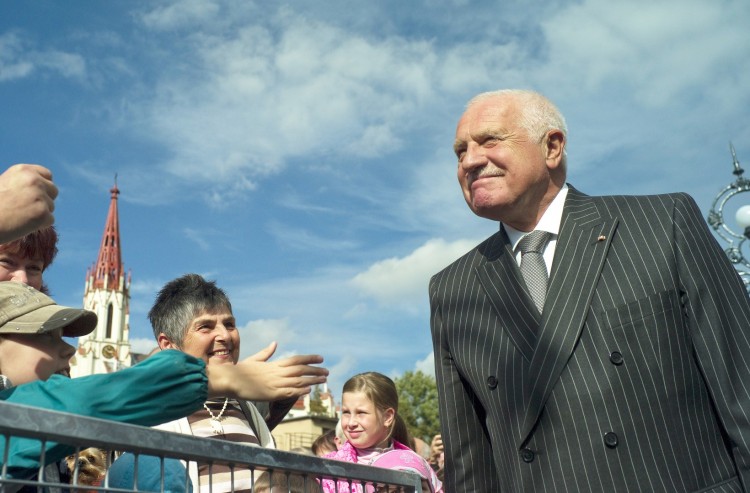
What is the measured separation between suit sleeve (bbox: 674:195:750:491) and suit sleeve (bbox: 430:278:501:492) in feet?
3.15

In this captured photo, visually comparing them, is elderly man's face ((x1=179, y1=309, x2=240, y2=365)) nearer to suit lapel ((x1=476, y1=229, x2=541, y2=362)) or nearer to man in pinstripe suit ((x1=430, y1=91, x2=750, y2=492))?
man in pinstripe suit ((x1=430, y1=91, x2=750, y2=492))

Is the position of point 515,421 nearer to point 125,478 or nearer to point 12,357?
point 125,478

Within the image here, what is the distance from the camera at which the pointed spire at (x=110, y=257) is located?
11307cm

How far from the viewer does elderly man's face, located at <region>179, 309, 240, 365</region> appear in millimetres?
3613

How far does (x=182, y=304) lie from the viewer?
3.73m

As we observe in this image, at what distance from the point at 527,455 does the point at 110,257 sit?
12100cm

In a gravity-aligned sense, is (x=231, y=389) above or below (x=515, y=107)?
below

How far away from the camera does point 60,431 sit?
4.66 feet

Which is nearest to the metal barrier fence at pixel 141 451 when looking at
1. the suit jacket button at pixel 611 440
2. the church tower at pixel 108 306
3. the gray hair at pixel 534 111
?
the suit jacket button at pixel 611 440

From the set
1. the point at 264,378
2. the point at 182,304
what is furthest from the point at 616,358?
the point at 182,304

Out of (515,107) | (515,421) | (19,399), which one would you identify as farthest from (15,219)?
(515,107)

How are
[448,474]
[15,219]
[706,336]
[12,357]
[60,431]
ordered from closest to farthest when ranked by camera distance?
[60,431]
[15,219]
[12,357]
[706,336]
[448,474]

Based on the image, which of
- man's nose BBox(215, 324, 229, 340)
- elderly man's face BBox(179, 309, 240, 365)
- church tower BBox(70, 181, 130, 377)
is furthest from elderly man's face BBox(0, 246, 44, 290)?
church tower BBox(70, 181, 130, 377)

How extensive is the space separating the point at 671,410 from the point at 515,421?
53 cm
